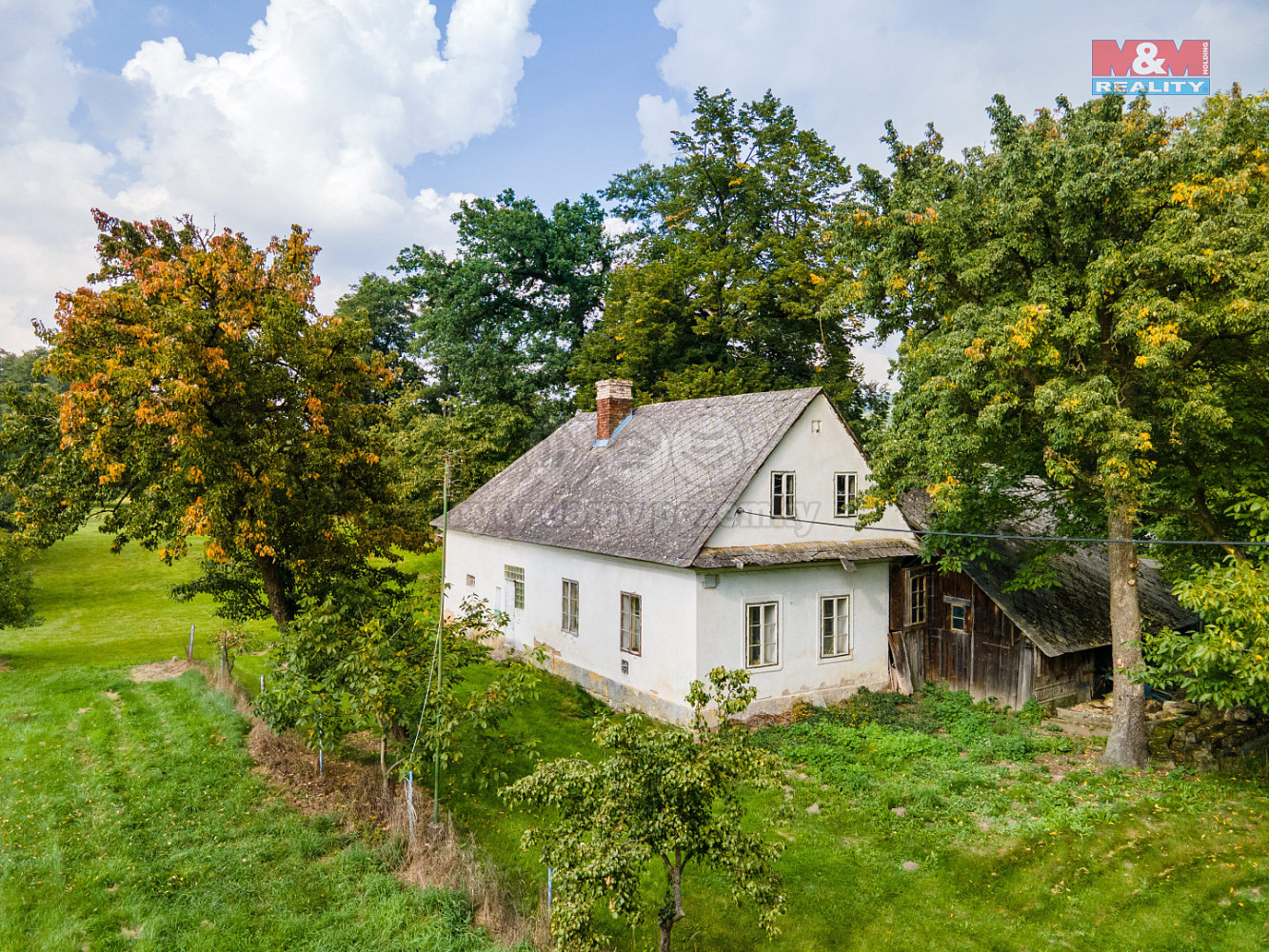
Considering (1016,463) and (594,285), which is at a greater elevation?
(594,285)

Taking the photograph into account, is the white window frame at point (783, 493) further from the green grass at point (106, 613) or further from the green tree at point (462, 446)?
the green tree at point (462, 446)

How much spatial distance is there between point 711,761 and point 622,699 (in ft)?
35.3

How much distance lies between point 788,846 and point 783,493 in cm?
841

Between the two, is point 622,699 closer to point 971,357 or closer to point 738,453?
point 738,453

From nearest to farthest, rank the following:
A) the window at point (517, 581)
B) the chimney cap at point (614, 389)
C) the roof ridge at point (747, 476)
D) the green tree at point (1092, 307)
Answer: the green tree at point (1092, 307)
the roof ridge at point (747, 476)
the window at point (517, 581)
the chimney cap at point (614, 389)

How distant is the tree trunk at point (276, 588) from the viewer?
49.1 ft

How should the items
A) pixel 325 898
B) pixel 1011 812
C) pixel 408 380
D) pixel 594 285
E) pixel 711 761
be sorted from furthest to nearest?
pixel 408 380, pixel 594 285, pixel 1011 812, pixel 325 898, pixel 711 761

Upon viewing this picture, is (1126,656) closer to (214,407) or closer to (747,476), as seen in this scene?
(747,476)

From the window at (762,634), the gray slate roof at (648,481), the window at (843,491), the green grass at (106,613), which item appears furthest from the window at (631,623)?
the green grass at (106,613)

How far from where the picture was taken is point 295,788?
12195 mm

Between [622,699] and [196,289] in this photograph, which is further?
[622,699]

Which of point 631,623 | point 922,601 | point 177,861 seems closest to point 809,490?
point 922,601

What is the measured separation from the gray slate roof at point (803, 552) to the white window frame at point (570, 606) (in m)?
5.02

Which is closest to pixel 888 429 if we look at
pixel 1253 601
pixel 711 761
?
pixel 1253 601
